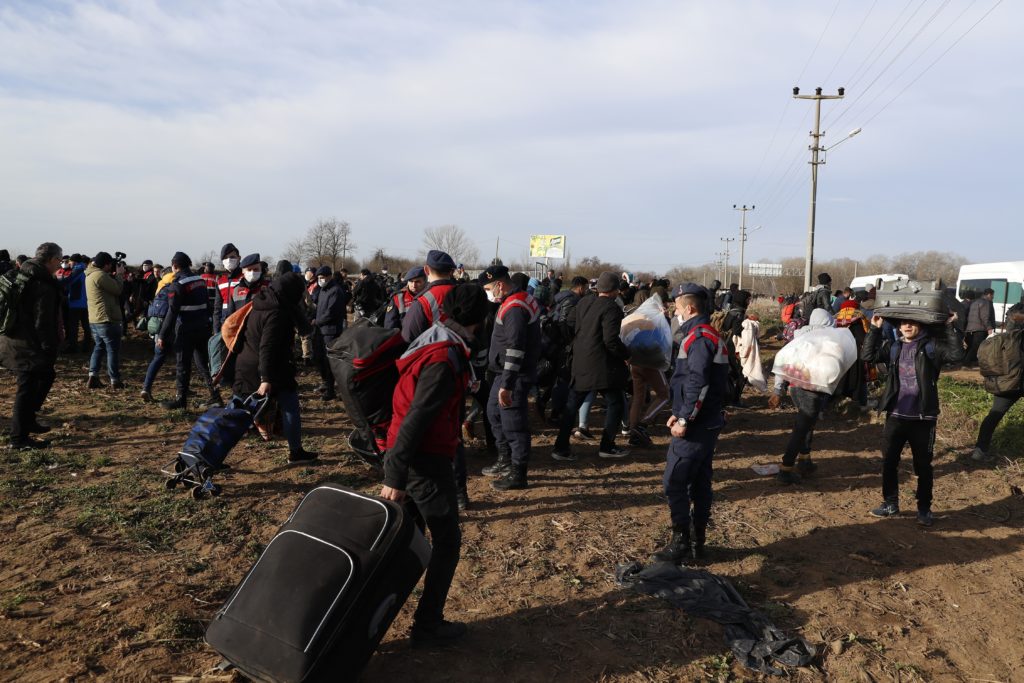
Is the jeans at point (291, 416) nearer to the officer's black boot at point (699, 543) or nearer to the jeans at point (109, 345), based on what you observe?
the officer's black boot at point (699, 543)

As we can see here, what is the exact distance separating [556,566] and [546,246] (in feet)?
143

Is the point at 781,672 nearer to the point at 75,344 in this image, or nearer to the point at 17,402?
the point at 17,402

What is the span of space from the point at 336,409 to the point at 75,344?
6406mm

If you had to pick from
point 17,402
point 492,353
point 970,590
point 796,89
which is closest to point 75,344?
point 17,402

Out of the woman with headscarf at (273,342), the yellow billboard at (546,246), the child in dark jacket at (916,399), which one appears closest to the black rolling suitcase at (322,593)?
the woman with headscarf at (273,342)

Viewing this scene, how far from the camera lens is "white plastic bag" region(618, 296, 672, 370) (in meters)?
7.32

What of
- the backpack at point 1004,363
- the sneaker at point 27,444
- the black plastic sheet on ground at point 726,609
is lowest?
the black plastic sheet on ground at point 726,609

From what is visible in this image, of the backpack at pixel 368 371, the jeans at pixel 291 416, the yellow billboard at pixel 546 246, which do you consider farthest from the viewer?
the yellow billboard at pixel 546 246

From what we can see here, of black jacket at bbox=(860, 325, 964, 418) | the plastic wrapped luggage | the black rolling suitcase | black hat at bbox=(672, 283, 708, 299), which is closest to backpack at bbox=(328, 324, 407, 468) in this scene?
the black rolling suitcase

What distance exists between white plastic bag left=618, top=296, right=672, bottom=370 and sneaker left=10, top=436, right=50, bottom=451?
6.08 metres

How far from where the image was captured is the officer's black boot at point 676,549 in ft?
14.6

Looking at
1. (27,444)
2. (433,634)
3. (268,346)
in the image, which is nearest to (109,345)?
(27,444)

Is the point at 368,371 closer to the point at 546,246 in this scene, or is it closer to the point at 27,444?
the point at 27,444

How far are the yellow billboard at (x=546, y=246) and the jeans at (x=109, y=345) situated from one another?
105 feet
